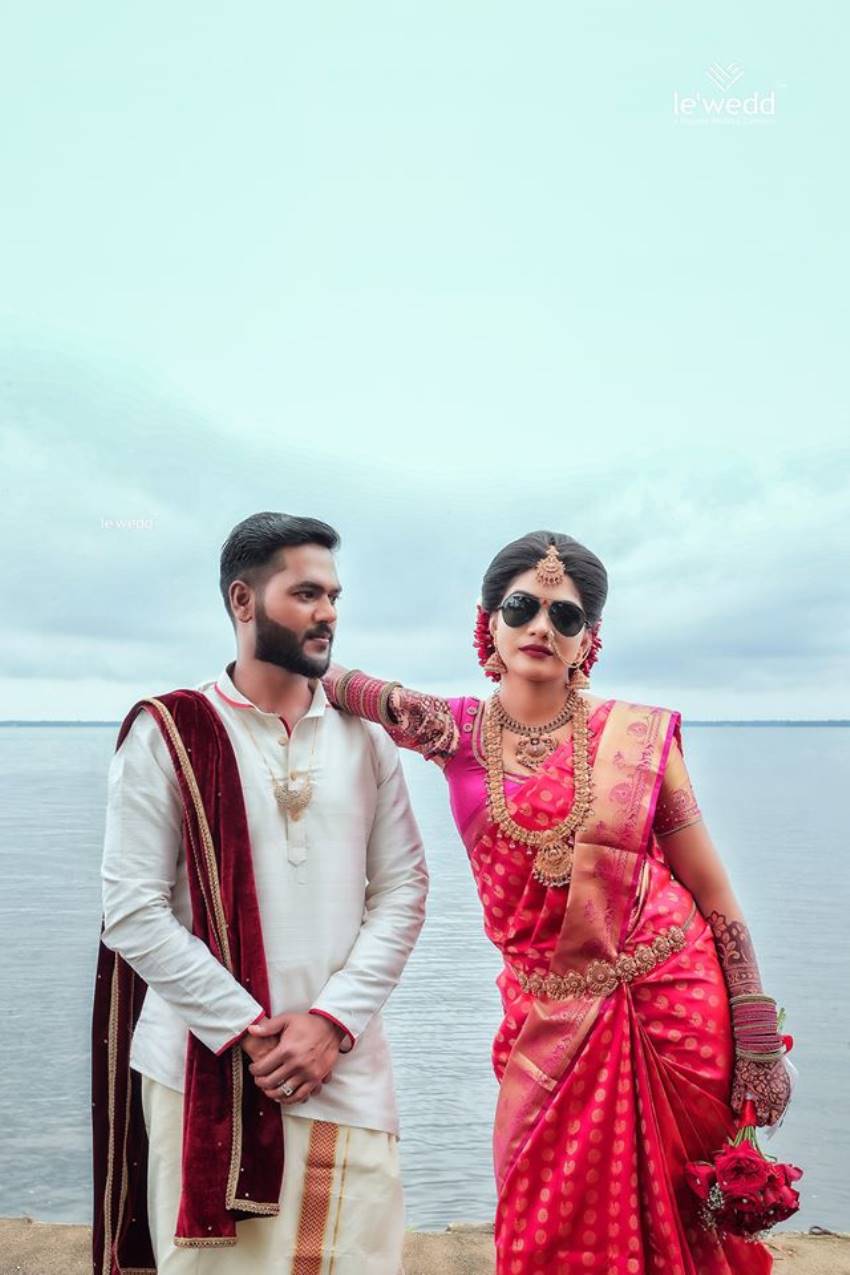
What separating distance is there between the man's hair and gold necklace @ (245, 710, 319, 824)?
402 mm

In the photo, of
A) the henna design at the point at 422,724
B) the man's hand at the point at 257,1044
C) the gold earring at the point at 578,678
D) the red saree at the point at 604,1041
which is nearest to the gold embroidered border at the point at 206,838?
the man's hand at the point at 257,1044

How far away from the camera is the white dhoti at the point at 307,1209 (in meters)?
2.53

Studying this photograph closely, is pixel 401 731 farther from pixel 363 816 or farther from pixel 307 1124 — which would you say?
pixel 307 1124

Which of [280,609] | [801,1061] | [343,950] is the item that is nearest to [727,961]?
[343,950]

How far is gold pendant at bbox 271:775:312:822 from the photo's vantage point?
2.62 m

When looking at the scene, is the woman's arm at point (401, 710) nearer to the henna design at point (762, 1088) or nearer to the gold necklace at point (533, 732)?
the gold necklace at point (533, 732)

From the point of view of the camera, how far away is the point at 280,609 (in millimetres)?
2627

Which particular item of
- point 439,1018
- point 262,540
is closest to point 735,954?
point 262,540

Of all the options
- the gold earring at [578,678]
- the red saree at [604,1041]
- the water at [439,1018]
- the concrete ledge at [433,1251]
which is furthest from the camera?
the water at [439,1018]

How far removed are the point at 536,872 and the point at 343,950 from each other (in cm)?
46

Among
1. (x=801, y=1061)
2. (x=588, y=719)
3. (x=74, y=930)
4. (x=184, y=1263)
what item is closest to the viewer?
(x=184, y=1263)

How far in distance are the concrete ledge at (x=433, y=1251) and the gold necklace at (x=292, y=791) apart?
1.83m

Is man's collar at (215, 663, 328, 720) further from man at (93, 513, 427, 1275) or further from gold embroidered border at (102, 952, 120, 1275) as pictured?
gold embroidered border at (102, 952, 120, 1275)

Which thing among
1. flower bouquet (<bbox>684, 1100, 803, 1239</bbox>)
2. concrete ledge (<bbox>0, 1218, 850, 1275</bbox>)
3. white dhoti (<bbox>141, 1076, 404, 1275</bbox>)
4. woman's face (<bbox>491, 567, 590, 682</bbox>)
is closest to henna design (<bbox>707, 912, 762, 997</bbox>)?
flower bouquet (<bbox>684, 1100, 803, 1239</bbox>)
